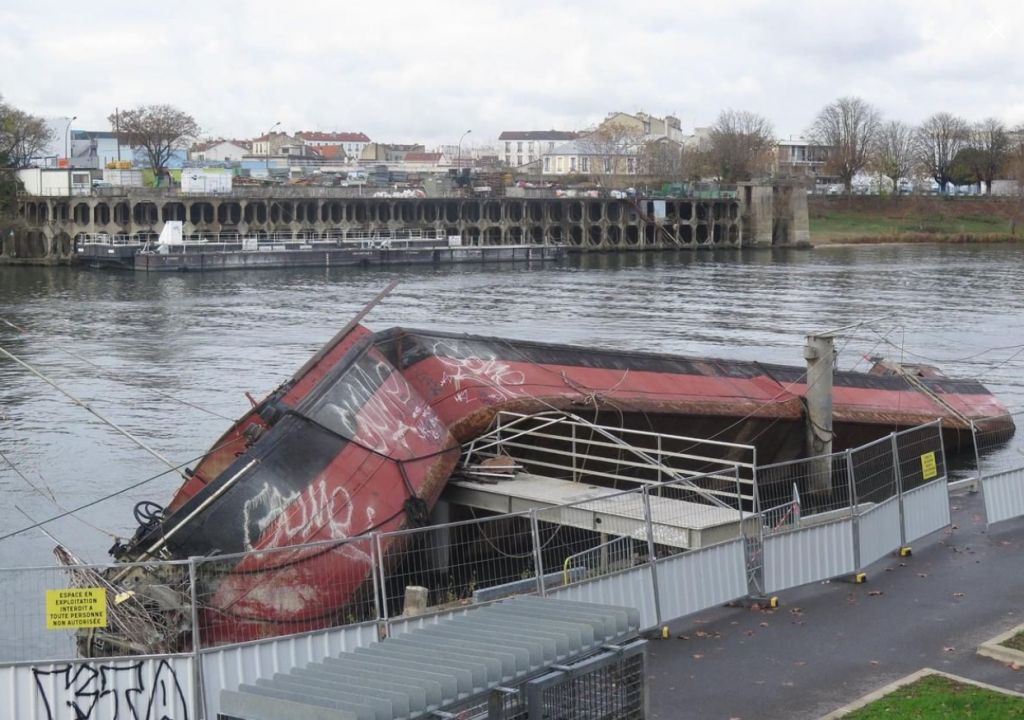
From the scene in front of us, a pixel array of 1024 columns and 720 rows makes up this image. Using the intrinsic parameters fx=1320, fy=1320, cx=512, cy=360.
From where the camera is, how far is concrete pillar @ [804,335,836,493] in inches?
931

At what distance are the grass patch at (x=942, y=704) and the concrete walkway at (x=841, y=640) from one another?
452mm

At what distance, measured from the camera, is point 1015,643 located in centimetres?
1304

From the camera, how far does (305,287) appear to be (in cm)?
7931

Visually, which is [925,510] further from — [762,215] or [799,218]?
[762,215]

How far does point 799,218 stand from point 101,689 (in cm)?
11661

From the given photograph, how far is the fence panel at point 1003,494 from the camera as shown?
60.6 feet

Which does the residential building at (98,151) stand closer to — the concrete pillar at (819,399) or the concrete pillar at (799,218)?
the concrete pillar at (799,218)

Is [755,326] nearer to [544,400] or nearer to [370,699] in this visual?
[544,400]

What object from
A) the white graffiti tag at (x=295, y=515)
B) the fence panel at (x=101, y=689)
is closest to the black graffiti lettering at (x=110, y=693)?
the fence panel at (x=101, y=689)

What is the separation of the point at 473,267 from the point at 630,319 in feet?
135

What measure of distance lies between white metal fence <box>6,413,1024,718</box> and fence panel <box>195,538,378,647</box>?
0.02 m

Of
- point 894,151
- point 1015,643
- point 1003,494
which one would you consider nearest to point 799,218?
point 894,151

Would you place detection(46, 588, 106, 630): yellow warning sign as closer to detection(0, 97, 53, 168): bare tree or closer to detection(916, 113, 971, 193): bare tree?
detection(0, 97, 53, 168): bare tree

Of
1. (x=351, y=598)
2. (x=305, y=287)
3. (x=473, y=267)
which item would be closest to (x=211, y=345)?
(x=305, y=287)
